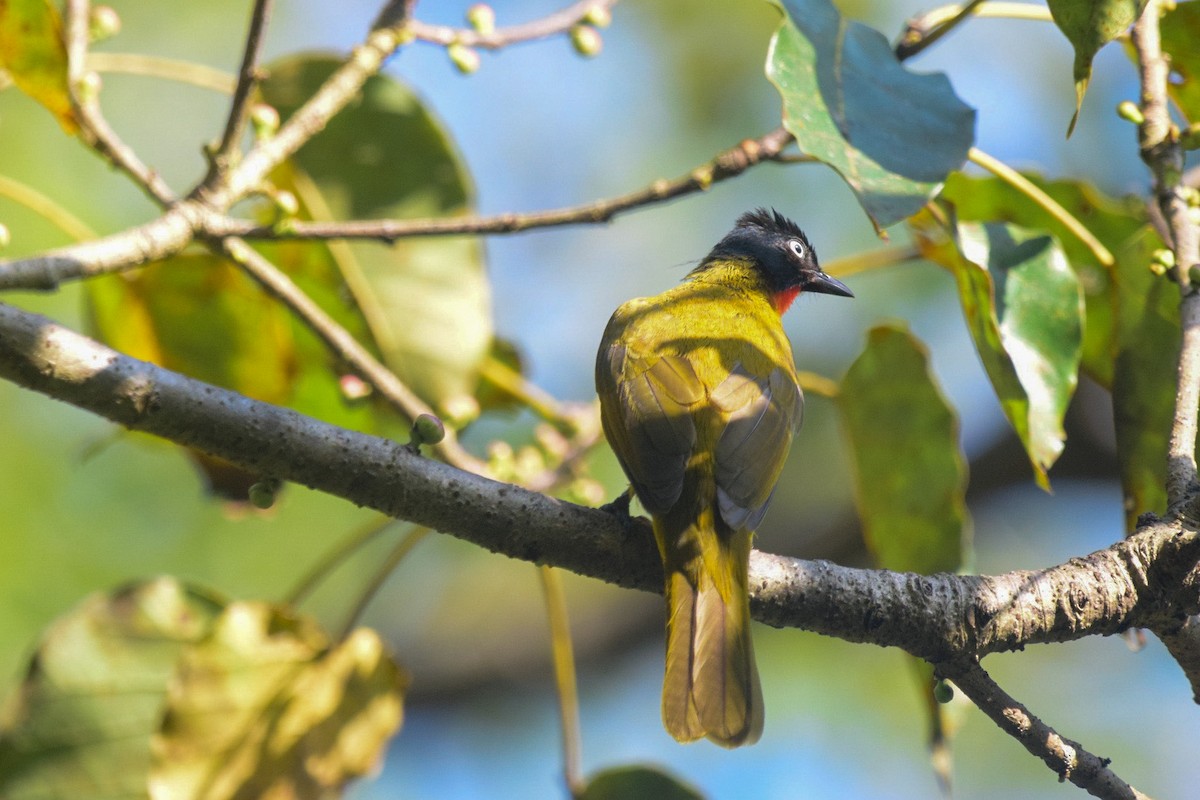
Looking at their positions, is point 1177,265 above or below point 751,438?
above

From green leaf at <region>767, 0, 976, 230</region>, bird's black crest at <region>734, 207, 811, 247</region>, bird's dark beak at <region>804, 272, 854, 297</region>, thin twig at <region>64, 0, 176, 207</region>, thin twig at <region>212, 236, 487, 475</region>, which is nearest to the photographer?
green leaf at <region>767, 0, 976, 230</region>

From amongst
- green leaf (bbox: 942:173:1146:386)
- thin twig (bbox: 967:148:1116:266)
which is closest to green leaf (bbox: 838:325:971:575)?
green leaf (bbox: 942:173:1146:386)

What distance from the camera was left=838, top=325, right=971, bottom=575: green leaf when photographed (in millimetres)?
3053

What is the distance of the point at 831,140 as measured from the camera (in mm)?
2277

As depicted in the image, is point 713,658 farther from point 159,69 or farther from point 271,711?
point 159,69

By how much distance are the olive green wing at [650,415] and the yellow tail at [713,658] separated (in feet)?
0.59

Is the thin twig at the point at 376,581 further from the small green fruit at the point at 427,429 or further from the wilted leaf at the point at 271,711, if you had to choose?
the small green fruit at the point at 427,429

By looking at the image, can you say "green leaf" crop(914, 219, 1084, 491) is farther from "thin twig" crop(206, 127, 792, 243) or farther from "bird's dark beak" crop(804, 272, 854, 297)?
"bird's dark beak" crop(804, 272, 854, 297)

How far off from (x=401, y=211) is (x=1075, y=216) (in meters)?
1.84

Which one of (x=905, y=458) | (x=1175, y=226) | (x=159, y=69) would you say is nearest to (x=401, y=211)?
(x=159, y=69)

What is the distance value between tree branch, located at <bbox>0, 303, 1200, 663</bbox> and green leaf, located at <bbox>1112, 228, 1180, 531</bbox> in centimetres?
47

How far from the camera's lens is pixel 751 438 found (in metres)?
2.76

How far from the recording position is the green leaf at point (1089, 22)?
79.4 inches

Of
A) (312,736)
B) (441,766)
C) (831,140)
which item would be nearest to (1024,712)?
(831,140)
